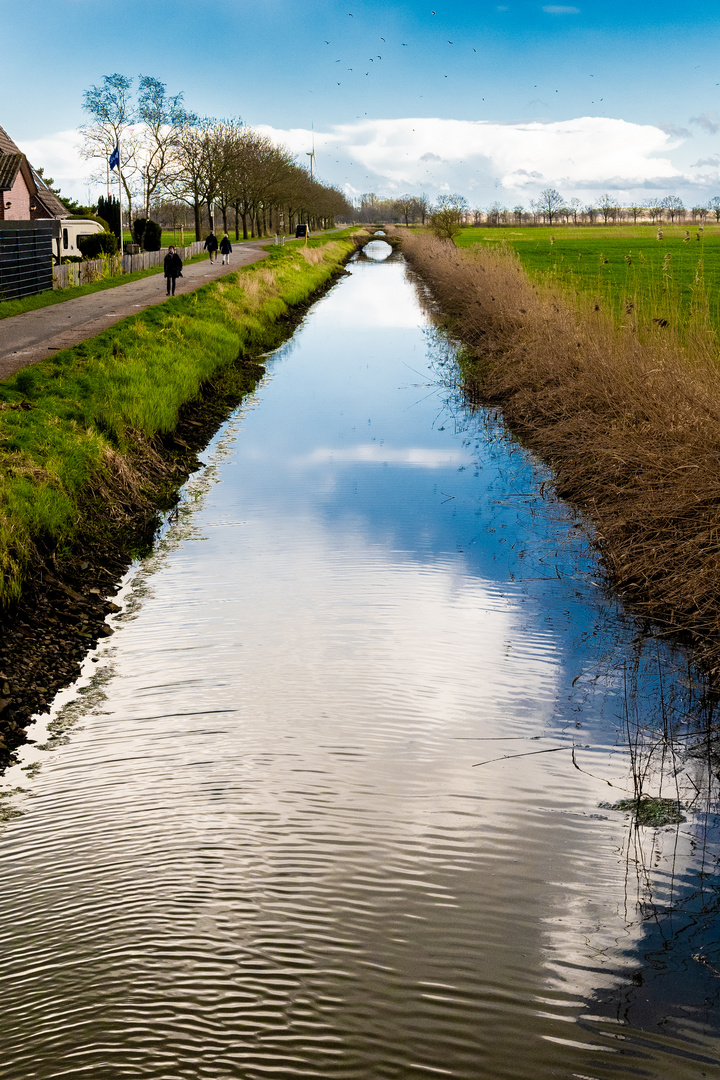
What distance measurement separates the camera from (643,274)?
3931 cm

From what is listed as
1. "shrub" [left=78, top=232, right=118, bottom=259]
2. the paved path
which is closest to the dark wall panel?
the paved path

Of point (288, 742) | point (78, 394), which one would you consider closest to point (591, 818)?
point (288, 742)

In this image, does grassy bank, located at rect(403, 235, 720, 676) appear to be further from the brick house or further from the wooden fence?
the brick house

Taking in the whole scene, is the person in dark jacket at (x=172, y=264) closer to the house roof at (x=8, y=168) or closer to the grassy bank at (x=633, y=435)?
the grassy bank at (x=633, y=435)

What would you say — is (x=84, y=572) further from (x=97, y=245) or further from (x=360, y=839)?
(x=97, y=245)

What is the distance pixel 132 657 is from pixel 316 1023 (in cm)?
443

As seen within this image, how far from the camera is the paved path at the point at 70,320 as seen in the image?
59.5ft

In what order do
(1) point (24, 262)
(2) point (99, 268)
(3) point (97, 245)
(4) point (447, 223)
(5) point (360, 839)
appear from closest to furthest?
(5) point (360, 839)
(1) point (24, 262)
(2) point (99, 268)
(3) point (97, 245)
(4) point (447, 223)

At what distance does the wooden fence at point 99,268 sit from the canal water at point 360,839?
24.9 m

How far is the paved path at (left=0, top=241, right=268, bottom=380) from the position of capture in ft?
59.5

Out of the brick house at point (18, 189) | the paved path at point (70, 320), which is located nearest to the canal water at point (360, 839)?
the paved path at point (70, 320)

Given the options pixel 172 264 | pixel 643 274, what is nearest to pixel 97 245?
pixel 172 264

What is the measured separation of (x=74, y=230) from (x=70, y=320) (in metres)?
30.6

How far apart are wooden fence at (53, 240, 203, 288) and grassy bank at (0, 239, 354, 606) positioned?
9.40 meters
